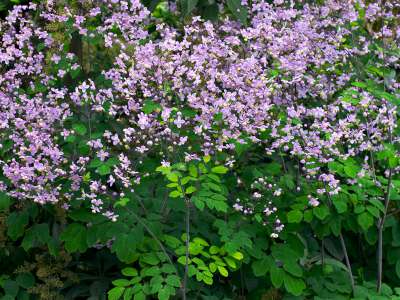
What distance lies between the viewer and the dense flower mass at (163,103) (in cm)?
359

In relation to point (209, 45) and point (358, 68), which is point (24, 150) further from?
point (358, 68)

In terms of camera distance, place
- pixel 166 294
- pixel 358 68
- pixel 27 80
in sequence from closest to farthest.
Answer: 1. pixel 166 294
2. pixel 27 80
3. pixel 358 68

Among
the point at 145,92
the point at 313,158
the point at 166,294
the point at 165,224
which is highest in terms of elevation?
the point at 145,92

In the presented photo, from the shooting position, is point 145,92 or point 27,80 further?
point 27,80

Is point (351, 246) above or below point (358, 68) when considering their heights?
below

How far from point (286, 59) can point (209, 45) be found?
1.52ft

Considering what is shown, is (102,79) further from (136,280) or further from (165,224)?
(136,280)

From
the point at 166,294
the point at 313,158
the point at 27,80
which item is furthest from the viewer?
the point at 27,80

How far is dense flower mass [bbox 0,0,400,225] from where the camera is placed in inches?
141

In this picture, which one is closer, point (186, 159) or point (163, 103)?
point (186, 159)

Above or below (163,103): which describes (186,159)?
below

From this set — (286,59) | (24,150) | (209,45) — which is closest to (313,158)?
(286,59)

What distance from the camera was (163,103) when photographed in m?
3.63

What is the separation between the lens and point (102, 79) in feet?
13.1
